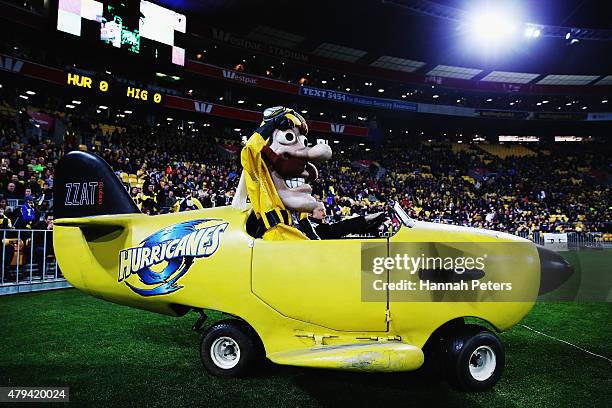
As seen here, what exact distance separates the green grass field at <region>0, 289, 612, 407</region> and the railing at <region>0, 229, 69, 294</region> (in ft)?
8.26

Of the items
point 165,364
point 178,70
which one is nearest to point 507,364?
point 165,364

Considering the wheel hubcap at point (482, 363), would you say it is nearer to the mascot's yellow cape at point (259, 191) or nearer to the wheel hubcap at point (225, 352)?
the mascot's yellow cape at point (259, 191)

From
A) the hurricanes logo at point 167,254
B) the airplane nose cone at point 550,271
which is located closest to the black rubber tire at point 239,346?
the hurricanes logo at point 167,254

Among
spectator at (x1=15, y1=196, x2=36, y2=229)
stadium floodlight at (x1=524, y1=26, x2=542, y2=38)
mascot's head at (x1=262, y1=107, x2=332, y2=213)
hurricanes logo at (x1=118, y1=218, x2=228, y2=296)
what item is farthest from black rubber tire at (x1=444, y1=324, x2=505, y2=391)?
stadium floodlight at (x1=524, y1=26, x2=542, y2=38)

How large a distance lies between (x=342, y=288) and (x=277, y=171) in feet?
4.79

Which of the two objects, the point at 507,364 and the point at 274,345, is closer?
the point at 274,345

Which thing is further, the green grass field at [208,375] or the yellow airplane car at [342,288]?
the yellow airplane car at [342,288]

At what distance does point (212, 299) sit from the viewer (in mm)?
4113

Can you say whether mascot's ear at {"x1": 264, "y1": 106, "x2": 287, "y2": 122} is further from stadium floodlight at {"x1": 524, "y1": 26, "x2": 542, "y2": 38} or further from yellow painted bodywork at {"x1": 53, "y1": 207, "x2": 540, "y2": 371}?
stadium floodlight at {"x1": 524, "y1": 26, "x2": 542, "y2": 38}

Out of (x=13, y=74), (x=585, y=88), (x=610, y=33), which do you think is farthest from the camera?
(x=585, y=88)

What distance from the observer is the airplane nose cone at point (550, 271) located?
3828 mm

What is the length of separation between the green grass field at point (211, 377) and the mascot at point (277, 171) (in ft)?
4.52

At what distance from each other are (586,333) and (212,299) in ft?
16.2

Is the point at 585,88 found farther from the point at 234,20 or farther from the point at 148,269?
the point at 148,269
